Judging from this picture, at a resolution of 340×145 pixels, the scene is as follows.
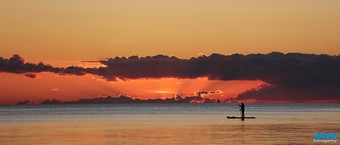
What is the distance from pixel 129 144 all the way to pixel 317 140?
13064 mm

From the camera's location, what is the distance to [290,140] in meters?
49.6

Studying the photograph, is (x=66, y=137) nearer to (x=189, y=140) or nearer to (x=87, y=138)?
(x=87, y=138)

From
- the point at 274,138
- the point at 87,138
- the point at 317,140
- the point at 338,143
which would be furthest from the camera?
the point at 87,138

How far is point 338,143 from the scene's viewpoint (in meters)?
45.9

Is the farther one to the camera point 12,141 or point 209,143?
point 12,141

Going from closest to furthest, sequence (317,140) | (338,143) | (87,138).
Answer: (338,143) → (317,140) → (87,138)

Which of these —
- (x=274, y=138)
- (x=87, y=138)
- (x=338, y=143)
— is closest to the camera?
(x=338, y=143)

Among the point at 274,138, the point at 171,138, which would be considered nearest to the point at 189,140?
the point at 171,138

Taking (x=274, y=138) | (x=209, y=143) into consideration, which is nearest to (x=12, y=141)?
(x=209, y=143)

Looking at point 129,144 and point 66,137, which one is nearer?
point 129,144

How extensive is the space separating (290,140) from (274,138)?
99.6 inches

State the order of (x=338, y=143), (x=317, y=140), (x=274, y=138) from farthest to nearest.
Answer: (x=274, y=138) < (x=317, y=140) < (x=338, y=143)

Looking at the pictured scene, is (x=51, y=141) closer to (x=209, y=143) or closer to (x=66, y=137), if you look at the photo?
(x=66, y=137)

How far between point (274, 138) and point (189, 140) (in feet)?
20.8
